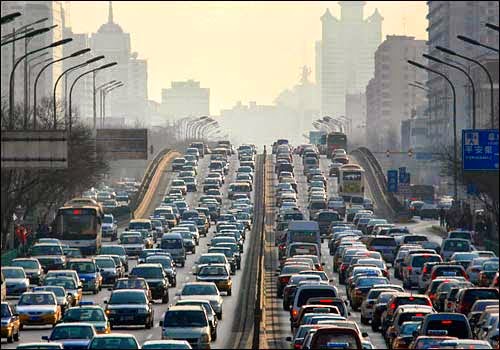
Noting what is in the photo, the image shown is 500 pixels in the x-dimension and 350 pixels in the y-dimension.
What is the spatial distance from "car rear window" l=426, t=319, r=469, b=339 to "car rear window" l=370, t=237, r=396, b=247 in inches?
1795

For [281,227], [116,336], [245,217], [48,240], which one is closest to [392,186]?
[245,217]

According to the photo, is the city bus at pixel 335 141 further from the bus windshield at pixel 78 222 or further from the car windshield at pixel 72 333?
the car windshield at pixel 72 333

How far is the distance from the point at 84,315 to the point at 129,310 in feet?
16.8

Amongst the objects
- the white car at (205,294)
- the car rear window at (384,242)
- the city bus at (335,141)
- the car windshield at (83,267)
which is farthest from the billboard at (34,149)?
the city bus at (335,141)

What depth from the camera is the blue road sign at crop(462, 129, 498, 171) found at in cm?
6612

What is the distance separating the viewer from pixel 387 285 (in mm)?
59094

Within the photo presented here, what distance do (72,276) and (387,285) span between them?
461 inches

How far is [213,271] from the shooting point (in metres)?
70.4

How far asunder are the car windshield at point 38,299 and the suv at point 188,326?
952cm

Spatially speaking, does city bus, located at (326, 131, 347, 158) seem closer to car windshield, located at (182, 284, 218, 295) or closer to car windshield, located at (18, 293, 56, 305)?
car windshield, located at (182, 284, 218, 295)

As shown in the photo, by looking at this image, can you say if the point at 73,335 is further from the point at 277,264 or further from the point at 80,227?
the point at 277,264

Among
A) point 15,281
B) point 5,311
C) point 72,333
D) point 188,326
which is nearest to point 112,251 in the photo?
point 15,281

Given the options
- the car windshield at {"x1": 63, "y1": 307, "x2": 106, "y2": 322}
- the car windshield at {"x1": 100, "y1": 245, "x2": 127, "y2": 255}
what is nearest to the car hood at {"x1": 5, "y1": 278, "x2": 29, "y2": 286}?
the car windshield at {"x1": 100, "y1": 245, "x2": 127, "y2": 255}

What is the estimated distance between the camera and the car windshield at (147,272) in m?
66.8
